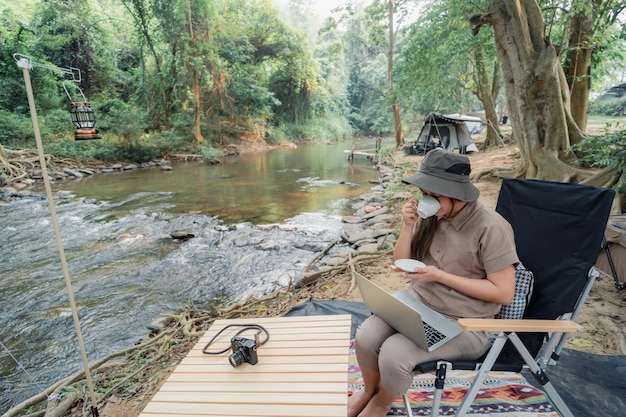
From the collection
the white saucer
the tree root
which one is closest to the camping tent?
the white saucer

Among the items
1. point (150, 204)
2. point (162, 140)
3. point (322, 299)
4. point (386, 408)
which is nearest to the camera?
point (386, 408)

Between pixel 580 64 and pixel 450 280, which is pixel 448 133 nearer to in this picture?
pixel 580 64

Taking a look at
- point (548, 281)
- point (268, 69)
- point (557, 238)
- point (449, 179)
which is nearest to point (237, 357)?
point (449, 179)

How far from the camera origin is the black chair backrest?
4.83 feet

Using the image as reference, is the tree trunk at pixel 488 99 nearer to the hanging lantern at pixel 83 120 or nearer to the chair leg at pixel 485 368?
the hanging lantern at pixel 83 120

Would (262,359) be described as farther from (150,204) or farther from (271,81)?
(271,81)

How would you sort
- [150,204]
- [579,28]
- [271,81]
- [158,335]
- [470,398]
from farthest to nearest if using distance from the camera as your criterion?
[271,81] < [150,204] < [579,28] < [158,335] < [470,398]

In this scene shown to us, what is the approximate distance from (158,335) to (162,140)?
46.8 ft

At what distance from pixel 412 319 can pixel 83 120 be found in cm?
293

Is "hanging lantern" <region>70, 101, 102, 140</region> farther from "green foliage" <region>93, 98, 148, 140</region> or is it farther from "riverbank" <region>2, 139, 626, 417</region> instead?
"green foliage" <region>93, 98, 148, 140</region>

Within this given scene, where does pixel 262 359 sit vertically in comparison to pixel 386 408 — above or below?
above

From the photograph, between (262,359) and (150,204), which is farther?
(150,204)

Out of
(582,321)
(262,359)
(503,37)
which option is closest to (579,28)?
(503,37)

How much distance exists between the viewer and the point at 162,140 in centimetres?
1552
